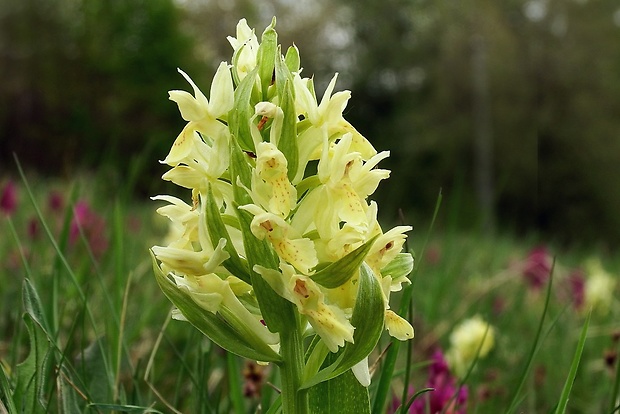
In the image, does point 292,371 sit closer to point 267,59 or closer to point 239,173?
point 239,173

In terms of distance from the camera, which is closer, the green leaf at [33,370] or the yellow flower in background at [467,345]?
the green leaf at [33,370]

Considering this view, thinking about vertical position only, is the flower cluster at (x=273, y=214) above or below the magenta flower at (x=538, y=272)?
above

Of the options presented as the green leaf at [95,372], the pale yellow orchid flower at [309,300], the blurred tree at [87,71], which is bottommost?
the blurred tree at [87,71]

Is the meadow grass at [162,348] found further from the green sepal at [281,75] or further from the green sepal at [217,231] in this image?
the green sepal at [281,75]

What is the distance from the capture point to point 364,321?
0.56 metres

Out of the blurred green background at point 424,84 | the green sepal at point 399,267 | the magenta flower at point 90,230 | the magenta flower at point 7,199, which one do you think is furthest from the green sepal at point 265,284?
the blurred green background at point 424,84

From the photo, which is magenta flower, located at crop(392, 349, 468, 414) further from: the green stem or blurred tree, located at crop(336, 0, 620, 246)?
blurred tree, located at crop(336, 0, 620, 246)

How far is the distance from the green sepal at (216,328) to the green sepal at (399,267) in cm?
13

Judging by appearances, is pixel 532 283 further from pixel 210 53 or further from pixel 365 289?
pixel 210 53

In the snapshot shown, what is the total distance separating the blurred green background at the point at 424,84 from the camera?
37.5 feet

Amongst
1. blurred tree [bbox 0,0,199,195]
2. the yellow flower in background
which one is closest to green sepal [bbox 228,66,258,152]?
the yellow flower in background

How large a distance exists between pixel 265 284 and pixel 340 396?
0.43 ft

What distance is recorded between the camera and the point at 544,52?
13.5 meters

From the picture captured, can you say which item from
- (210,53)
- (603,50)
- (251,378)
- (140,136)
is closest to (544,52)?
(603,50)
